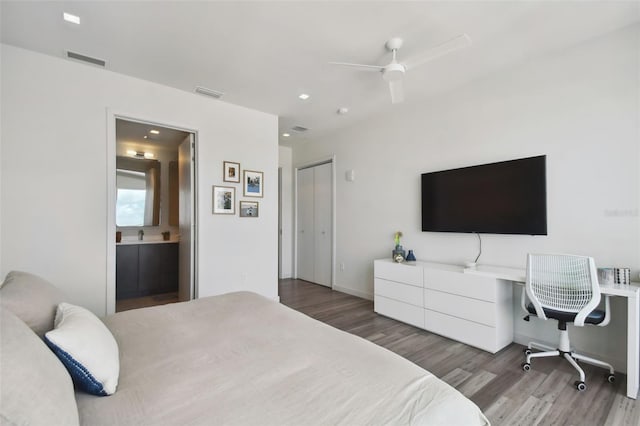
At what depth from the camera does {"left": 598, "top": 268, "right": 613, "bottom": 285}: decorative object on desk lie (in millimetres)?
2330

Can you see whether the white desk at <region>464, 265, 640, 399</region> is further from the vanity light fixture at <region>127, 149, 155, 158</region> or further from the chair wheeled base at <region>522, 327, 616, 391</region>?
the vanity light fixture at <region>127, 149, 155, 158</region>

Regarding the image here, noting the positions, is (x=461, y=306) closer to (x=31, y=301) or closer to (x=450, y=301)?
(x=450, y=301)

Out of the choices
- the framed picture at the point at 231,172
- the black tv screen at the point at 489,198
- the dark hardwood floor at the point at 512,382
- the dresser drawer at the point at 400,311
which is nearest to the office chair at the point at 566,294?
the dark hardwood floor at the point at 512,382

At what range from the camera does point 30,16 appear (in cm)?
227

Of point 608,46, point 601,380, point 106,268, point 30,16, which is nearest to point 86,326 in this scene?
point 106,268

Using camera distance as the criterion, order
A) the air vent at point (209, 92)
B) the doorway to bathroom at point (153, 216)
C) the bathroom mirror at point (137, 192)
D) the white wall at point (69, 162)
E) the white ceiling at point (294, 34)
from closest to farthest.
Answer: the white ceiling at point (294, 34)
the white wall at point (69, 162)
the air vent at point (209, 92)
the doorway to bathroom at point (153, 216)
the bathroom mirror at point (137, 192)

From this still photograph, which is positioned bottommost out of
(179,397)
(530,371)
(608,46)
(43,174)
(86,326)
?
(530,371)

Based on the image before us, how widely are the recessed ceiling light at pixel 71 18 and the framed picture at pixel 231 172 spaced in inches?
75.7

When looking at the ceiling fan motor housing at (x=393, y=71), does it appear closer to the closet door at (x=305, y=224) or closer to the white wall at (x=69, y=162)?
→ the white wall at (x=69, y=162)

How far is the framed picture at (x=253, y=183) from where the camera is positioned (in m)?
4.14

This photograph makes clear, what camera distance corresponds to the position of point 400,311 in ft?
11.8

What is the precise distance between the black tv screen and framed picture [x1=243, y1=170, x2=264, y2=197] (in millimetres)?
2242

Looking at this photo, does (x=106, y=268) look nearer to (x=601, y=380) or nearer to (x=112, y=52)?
(x=112, y=52)

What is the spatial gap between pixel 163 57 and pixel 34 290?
2.37 meters
